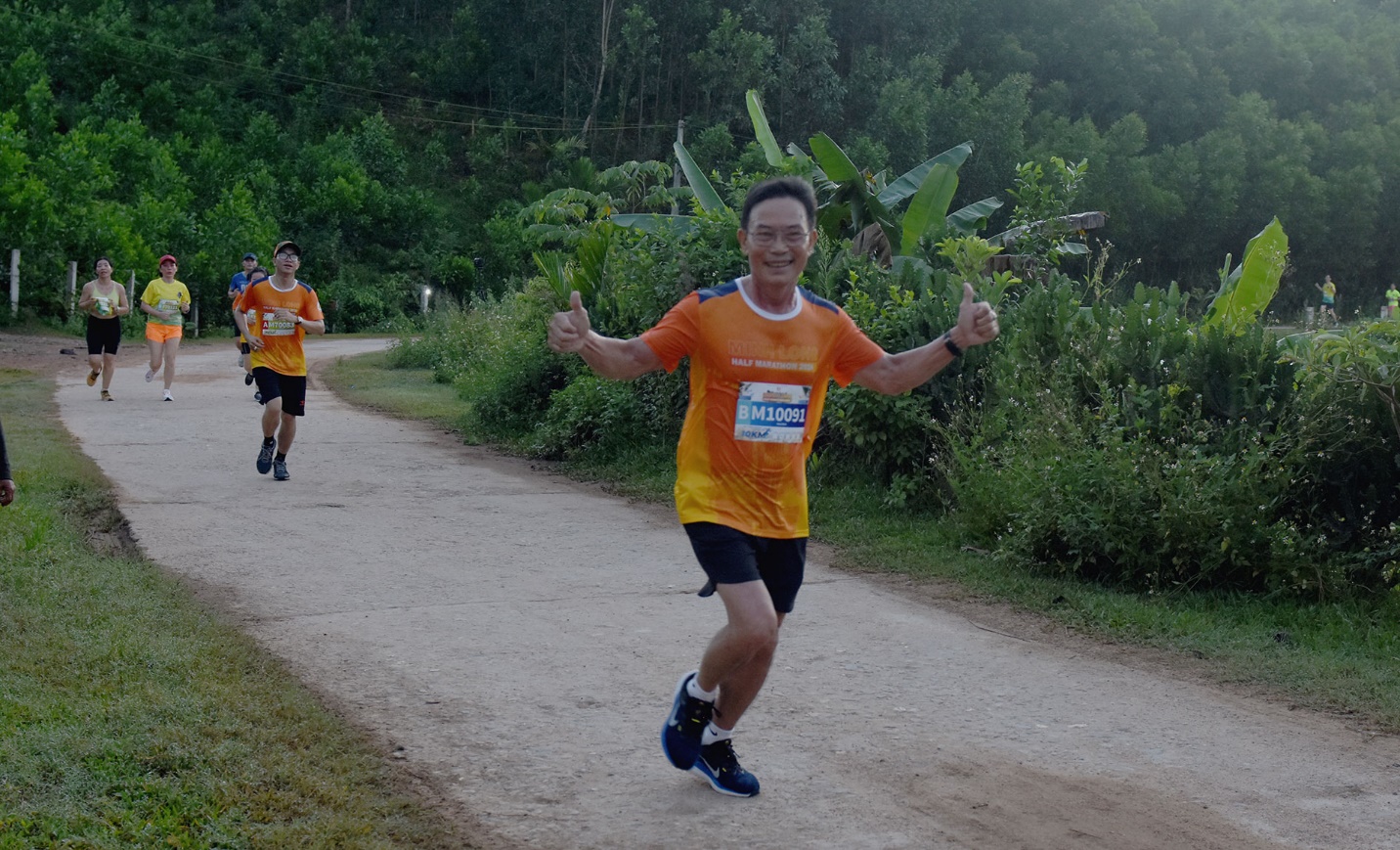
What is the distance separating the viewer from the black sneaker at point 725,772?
4.53 metres

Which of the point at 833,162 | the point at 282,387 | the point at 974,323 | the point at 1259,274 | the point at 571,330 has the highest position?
the point at 833,162

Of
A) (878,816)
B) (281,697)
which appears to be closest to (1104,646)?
(878,816)

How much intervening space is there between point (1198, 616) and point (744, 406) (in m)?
3.70

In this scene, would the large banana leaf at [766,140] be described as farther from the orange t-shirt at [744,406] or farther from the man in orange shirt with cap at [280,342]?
the orange t-shirt at [744,406]

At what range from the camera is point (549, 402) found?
14719mm

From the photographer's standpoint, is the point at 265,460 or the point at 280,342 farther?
the point at 265,460

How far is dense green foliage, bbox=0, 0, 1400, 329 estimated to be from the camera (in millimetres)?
49938

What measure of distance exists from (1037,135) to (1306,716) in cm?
5394

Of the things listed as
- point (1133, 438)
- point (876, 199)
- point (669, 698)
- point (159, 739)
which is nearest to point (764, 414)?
point (669, 698)

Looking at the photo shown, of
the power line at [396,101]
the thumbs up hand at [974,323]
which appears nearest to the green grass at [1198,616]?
the thumbs up hand at [974,323]

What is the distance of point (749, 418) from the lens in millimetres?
4395

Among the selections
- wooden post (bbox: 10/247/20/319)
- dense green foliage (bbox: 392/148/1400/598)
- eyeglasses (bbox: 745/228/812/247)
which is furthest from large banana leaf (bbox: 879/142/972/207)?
wooden post (bbox: 10/247/20/319)

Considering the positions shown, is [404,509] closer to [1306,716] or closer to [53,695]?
[53,695]

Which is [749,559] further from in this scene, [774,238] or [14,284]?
[14,284]
